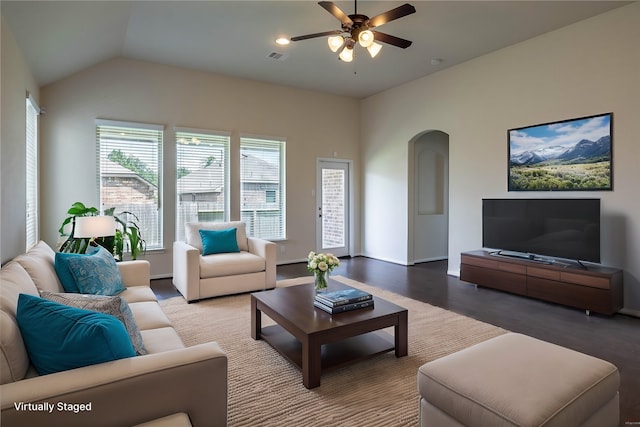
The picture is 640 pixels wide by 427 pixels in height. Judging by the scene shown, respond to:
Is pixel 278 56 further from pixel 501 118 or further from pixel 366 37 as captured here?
pixel 501 118

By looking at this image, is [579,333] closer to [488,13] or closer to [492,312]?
[492,312]

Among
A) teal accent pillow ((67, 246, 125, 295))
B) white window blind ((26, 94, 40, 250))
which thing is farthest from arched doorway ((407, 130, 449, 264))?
white window blind ((26, 94, 40, 250))

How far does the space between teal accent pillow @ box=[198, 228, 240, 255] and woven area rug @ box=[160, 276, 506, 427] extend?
1.06 m

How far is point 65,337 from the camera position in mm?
1334

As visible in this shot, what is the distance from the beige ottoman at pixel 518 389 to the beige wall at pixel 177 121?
15.3 feet

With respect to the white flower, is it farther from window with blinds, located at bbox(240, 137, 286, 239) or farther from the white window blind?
window with blinds, located at bbox(240, 137, 286, 239)

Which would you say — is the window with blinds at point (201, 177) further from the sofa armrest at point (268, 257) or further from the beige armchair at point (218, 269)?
the sofa armrest at point (268, 257)

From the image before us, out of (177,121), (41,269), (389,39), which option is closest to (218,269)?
(41,269)

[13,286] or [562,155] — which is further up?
[562,155]

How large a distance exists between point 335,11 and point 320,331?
8.16 ft

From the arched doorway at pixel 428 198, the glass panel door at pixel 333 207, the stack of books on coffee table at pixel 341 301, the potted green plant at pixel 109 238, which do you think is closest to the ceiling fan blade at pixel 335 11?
the stack of books on coffee table at pixel 341 301

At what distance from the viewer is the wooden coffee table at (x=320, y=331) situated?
2.28m

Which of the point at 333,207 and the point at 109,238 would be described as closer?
the point at 109,238

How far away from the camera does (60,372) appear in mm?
1282
